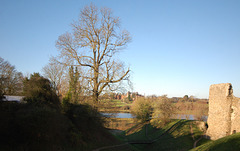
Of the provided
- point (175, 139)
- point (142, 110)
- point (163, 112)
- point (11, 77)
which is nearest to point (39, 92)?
point (11, 77)

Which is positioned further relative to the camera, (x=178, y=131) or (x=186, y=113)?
(x=186, y=113)

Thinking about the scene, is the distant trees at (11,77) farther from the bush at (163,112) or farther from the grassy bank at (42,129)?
the bush at (163,112)

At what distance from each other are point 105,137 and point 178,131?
44.5 ft

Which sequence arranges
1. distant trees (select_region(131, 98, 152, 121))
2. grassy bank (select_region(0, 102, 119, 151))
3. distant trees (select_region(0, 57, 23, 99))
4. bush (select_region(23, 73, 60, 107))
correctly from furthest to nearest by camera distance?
distant trees (select_region(131, 98, 152, 121)) → distant trees (select_region(0, 57, 23, 99)) → bush (select_region(23, 73, 60, 107)) → grassy bank (select_region(0, 102, 119, 151))

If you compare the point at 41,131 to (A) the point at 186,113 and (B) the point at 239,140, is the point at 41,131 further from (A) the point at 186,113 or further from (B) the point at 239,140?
(A) the point at 186,113

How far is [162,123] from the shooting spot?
28.7m

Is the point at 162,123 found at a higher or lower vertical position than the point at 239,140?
lower

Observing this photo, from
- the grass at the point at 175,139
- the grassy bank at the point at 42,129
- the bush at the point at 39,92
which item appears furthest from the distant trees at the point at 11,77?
the grass at the point at 175,139

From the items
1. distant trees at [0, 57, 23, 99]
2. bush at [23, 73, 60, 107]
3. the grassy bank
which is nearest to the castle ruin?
the grassy bank

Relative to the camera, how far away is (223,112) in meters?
17.5

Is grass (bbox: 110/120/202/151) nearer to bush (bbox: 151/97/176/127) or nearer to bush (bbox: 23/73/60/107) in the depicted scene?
bush (bbox: 151/97/176/127)

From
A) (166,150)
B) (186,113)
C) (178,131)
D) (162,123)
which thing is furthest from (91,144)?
(186,113)

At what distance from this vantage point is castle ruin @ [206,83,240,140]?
1645cm

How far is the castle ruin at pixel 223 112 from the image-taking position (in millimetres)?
16453
